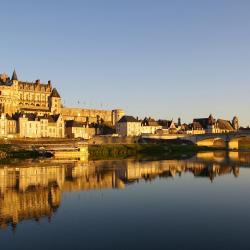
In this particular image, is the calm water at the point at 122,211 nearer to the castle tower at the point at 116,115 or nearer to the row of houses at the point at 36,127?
the row of houses at the point at 36,127

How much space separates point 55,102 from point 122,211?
274 ft

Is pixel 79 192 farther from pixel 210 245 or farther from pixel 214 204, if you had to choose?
pixel 210 245

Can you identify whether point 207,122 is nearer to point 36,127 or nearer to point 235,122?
point 235,122

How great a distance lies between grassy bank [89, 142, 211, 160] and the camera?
246 feet

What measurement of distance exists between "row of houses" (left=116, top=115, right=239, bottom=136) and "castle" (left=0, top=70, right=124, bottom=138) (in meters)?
10.2

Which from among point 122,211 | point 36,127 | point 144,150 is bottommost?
point 122,211

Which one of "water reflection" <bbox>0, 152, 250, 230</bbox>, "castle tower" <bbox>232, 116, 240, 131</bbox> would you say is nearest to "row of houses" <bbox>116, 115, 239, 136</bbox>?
"castle tower" <bbox>232, 116, 240, 131</bbox>

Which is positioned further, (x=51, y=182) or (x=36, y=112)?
(x=36, y=112)

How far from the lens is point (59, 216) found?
22750mm

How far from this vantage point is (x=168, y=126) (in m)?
119

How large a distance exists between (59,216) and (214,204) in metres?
10.6

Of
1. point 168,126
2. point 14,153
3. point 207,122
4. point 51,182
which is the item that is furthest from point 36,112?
point 51,182

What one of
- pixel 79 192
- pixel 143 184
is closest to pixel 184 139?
pixel 143 184

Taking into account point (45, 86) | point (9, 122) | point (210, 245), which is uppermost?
point (45, 86)
